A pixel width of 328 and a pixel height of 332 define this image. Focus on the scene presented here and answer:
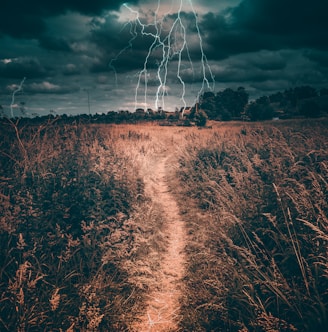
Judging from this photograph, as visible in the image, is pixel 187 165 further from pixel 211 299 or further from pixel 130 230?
pixel 211 299

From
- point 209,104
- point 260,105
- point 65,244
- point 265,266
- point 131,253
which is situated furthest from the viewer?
point 209,104

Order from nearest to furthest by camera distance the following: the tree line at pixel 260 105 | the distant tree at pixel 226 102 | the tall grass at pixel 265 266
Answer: the tall grass at pixel 265 266, the tree line at pixel 260 105, the distant tree at pixel 226 102

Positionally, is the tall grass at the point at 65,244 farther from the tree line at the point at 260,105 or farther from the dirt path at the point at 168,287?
the tree line at the point at 260,105

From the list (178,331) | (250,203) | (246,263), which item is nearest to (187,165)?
(250,203)

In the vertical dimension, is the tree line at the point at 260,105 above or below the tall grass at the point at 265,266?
above

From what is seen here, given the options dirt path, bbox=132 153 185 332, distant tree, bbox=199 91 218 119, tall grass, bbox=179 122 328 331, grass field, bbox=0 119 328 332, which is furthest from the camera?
distant tree, bbox=199 91 218 119

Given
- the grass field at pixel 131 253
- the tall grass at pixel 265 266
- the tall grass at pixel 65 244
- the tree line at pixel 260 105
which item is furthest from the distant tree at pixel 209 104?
the tall grass at pixel 65 244

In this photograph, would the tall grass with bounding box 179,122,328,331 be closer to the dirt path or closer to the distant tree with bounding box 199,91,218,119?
the dirt path

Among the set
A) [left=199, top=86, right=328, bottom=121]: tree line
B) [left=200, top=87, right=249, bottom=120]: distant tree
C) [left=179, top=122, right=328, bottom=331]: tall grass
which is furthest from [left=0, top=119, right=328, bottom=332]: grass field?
[left=200, top=87, right=249, bottom=120]: distant tree

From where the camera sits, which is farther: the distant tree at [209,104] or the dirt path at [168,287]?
the distant tree at [209,104]

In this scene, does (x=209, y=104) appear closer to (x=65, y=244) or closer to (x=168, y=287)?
(x=168, y=287)

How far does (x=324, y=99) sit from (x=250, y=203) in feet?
179

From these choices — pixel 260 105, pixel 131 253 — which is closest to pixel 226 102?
pixel 260 105

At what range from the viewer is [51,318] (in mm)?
3027
